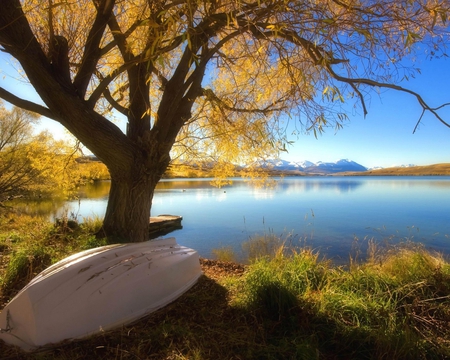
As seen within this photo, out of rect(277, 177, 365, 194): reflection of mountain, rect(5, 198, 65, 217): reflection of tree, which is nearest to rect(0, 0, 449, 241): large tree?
rect(5, 198, 65, 217): reflection of tree

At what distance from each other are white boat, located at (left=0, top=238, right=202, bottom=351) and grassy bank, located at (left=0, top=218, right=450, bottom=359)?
0.10 metres

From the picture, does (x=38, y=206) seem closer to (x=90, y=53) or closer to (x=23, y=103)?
(x=23, y=103)

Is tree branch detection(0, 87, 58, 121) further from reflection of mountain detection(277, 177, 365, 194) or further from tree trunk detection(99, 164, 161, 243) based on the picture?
reflection of mountain detection(277, 177, 365, 194)

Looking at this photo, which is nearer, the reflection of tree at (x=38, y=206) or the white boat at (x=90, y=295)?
the white boat at (x=90, y=295)

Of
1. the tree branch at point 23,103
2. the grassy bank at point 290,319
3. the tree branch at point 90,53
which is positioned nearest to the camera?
the grassy bank at point 290,319

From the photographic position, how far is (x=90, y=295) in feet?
7.34

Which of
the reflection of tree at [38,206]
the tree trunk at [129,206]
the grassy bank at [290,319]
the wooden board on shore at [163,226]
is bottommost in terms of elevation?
the wooden board on shore at [163,226]

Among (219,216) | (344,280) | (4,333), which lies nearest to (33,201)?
(219,216)

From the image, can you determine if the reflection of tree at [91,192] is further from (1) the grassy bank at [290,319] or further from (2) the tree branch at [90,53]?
(1) the grassy bank at [290,319]

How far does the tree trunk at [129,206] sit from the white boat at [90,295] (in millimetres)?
1465

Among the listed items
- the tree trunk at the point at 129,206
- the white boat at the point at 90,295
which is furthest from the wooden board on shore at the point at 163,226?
the white boat at the point at 90,295

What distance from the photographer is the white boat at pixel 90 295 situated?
2.06 m

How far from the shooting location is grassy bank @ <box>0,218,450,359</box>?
2.00m

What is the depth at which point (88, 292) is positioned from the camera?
2244mm
